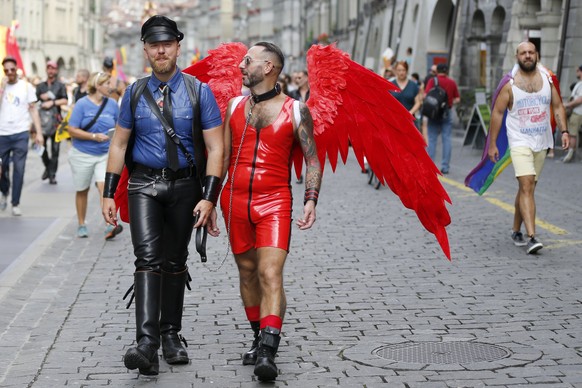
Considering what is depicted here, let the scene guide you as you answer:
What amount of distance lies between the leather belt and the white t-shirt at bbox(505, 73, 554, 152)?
5032 mm

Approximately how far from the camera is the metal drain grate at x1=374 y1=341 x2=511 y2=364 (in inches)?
264

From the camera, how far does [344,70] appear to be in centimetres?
688

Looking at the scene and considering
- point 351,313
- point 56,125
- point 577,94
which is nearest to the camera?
point 351,313

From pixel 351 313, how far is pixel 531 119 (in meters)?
3.67

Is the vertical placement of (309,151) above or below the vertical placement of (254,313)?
above

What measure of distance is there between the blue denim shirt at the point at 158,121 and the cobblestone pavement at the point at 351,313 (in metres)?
1.09

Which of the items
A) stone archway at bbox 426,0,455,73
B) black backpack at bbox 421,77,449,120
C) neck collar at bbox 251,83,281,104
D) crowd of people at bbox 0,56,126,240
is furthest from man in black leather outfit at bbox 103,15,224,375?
stone archway at bbox 426,0,455,73

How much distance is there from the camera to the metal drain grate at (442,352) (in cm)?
670

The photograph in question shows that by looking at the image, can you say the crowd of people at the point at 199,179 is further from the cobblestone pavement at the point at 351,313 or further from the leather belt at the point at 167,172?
the cobblestone pavement at the point at 351,313

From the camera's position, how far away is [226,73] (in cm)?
697

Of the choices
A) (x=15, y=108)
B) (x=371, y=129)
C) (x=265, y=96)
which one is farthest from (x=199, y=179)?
(x=15, y=108)

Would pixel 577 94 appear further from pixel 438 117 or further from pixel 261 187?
pixel 261 187

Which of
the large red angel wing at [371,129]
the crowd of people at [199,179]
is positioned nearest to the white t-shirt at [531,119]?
the large red angel wing at [371,129]

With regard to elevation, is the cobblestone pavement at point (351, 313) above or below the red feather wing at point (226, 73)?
below
